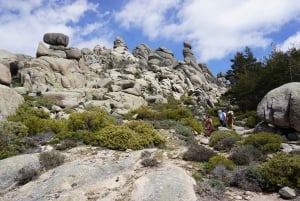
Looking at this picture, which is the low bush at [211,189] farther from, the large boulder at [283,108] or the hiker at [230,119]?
the hiker at [230,119]

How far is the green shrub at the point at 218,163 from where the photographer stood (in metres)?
12.5

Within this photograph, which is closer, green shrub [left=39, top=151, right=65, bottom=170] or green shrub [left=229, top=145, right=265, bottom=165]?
green shrub [left=39, top=151, right=65, bottom=170]

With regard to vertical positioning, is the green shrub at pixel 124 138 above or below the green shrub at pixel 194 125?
below

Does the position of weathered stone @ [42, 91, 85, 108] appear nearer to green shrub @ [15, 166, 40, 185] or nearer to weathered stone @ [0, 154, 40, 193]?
weathered stone @ [0, 154, 40, 193]

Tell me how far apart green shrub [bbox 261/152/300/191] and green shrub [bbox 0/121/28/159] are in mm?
10534

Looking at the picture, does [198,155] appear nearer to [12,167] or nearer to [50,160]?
[50,160]

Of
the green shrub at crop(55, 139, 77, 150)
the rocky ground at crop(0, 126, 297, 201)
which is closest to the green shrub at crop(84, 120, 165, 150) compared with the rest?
the green shrub at crop(55, 139, 77, 150)

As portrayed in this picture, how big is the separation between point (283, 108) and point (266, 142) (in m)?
3.24

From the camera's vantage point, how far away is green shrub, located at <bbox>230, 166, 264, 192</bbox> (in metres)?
11.2

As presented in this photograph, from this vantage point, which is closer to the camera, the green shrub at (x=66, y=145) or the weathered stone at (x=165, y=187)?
the weathered stone at (x=165, y=187)

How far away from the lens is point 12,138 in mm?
15836

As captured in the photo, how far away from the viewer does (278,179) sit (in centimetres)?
1105

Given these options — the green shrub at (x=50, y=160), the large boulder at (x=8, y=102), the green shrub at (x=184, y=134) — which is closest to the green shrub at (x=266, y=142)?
the green shrub at (x=184, y=134)

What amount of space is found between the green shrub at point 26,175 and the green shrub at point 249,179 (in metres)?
7.11
